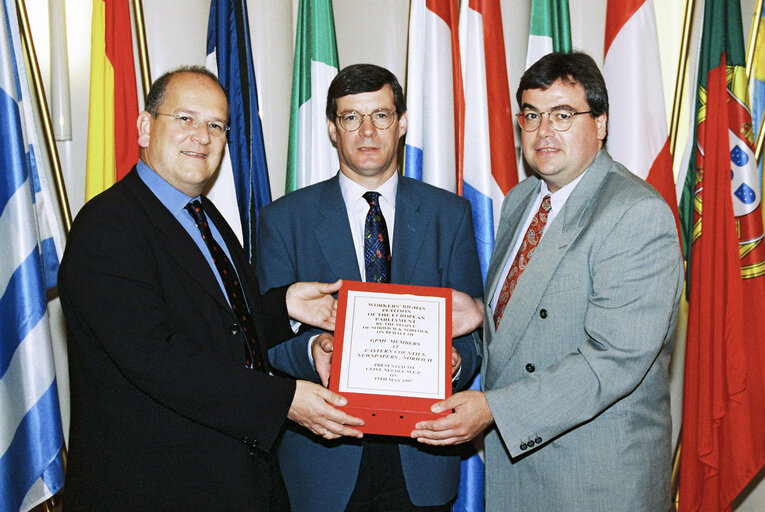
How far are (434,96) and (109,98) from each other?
6.42 ft

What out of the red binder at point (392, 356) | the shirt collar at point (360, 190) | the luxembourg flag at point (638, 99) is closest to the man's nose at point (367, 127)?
the shirt collar at point (360, 190)

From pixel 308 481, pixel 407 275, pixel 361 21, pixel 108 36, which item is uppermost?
pixel 361 21

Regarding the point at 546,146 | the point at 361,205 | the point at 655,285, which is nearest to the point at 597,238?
the point at 655,285

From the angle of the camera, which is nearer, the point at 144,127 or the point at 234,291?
the point at 234,291

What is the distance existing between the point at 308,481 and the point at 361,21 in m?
3.33

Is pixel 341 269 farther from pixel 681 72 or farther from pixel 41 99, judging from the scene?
pixel 681 72

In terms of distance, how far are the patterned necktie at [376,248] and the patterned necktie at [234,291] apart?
2.04 feet

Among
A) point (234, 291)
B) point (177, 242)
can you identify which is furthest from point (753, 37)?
point (177, 242)

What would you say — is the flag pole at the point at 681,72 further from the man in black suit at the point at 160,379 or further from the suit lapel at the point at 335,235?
the man in black suit at the point at 160,379

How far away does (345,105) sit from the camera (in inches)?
118

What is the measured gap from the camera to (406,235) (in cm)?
285

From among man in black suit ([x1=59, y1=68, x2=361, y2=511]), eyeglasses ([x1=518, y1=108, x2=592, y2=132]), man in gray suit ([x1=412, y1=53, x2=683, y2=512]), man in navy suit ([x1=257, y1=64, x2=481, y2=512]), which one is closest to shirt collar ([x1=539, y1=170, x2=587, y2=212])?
man in gray suit ([x1=412, y1=53, x2=683, y2=512])

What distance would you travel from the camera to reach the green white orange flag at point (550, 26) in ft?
12.5

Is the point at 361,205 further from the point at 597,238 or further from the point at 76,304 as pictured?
the point at 76,304
